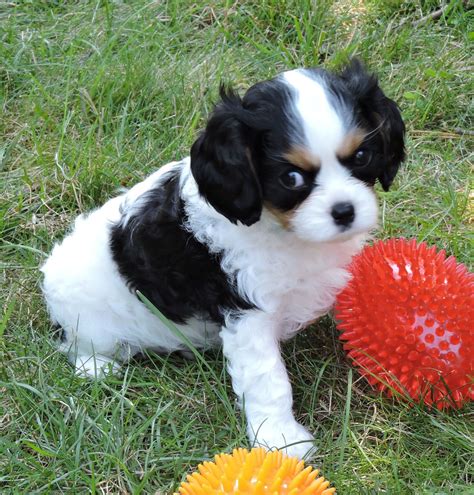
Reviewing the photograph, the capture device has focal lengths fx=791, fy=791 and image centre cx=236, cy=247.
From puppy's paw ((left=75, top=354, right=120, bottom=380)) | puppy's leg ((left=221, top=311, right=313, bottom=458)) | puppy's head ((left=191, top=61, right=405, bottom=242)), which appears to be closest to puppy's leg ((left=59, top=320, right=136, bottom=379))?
puppy's paw ((left=75, top=354, right=120, bottom=380))

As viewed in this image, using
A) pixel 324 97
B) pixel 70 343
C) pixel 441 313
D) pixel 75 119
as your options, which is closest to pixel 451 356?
pixel 441 313

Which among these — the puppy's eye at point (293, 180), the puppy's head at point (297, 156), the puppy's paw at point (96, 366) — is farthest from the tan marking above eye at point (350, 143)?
the puppy's paw at point (96, 366)

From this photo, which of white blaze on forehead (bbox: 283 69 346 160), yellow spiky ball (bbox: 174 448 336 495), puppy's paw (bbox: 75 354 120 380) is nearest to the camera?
yellow spiky ball (bbox: 174 448 336 495)

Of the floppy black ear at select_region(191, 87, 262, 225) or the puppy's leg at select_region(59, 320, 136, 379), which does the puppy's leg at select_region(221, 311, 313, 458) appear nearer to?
the floppy black ear at select_region(191, 87, 262, 225)

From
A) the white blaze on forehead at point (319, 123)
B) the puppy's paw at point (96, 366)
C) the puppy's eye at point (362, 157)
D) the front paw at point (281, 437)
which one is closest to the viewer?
the white blaze on forehead at point (319, 123)

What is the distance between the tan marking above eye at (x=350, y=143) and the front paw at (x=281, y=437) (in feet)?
3.05

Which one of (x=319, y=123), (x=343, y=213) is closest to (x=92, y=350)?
(x=343, y=213)

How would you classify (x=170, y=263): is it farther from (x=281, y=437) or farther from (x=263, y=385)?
(x=281, y=437)

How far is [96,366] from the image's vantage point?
9.84 feet

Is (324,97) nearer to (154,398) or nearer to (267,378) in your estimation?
(267,378)

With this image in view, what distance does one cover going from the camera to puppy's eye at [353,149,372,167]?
2404mm

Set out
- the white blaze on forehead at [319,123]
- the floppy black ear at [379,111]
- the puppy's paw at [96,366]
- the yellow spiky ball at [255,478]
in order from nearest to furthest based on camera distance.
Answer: the yellow spiky ball at [255,478]
the white blaze on forehead at [319,123]
the floppy black ear at [379,111]
the puppy's paw at [96,366]

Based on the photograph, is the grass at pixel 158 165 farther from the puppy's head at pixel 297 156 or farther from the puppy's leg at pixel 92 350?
the puppy's head at pixel 297 156

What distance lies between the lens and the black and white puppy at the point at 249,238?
2.37 metres
